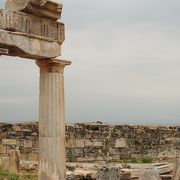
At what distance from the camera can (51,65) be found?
10.9 meters

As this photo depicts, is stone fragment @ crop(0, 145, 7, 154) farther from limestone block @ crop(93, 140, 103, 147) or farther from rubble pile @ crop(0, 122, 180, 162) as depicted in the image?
limestone block @ crop(93, 140, 103, 147)

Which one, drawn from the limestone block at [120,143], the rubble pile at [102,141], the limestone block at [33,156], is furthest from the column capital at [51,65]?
the limestone block at [120,143]

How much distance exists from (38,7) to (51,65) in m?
1.29

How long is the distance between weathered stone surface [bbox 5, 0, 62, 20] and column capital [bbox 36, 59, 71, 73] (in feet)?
3.19

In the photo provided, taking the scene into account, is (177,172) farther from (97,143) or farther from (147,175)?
(97,143)

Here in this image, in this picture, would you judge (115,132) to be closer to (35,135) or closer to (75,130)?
(75,130)

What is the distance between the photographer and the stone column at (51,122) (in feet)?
35.4

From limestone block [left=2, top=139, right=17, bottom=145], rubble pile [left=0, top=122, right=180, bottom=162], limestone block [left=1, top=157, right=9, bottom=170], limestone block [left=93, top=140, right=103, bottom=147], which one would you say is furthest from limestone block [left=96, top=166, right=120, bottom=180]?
limestone block [left=2, top=139, right=17, bottom=145]

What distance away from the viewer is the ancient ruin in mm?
10406

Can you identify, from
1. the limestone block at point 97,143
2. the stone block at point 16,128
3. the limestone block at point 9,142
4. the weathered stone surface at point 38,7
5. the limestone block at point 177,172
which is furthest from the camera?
the limestone block at point 97,143

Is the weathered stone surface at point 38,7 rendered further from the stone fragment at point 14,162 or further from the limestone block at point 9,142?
the limestone block at point 9,142

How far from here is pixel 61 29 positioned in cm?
Answer: 1114

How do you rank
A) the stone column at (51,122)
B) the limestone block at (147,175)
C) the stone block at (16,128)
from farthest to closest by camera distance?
the stone block at (16,128)
the limestone block at (147,175)
the stone column at (51,122)

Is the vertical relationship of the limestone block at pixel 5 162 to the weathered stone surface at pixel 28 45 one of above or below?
below
